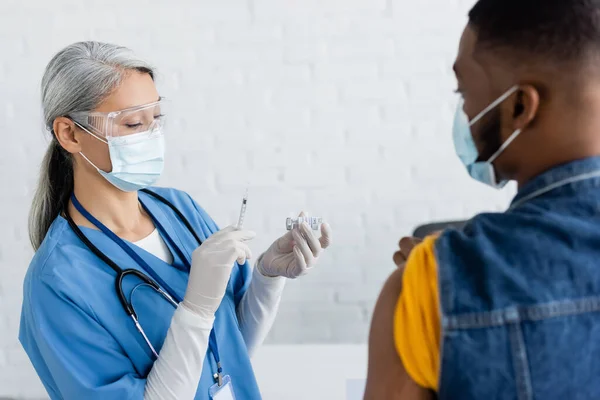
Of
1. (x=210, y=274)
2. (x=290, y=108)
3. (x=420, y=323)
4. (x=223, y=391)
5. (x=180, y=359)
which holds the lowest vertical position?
(x=223, y=391)

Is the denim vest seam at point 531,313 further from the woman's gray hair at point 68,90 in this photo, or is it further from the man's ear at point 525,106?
the woman's gray hair at point 68,90

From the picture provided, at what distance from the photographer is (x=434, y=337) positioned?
1.82 feet

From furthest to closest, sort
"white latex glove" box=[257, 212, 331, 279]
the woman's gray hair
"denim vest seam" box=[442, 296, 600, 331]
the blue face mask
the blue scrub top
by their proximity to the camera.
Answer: "white latex glove" box=[257, 212, 331, 279]
the woman's gray hair
the blue scrub top
the blue face mask
"denim vest seam" box=[442, 296, 600, 331]

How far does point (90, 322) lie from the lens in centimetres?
99

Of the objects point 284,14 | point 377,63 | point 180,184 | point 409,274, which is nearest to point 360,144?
point 377,63

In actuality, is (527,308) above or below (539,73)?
below

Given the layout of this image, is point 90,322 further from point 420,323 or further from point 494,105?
point 494,105

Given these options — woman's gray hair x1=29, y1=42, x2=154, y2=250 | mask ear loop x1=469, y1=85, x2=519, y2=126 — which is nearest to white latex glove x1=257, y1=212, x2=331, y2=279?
woman's gray hair x1=29, y1=42, x2=154, y2=250

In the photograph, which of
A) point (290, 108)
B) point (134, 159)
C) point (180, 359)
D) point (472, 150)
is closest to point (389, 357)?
point (472, 150)

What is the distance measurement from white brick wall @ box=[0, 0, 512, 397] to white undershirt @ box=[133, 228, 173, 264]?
679 millimetres

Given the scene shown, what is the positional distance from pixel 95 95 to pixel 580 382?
936mm

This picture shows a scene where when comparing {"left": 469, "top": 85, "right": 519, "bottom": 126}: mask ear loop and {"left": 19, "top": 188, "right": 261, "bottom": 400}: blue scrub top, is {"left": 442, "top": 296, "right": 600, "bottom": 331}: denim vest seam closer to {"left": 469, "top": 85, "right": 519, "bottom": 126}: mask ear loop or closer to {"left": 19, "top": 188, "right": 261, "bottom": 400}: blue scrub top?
{"left": 469, "top": 85, "right": 519, "bottom": 126}: mask ear loop

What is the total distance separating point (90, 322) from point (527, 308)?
2.47 feet

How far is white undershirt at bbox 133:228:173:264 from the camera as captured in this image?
1.17 metres
